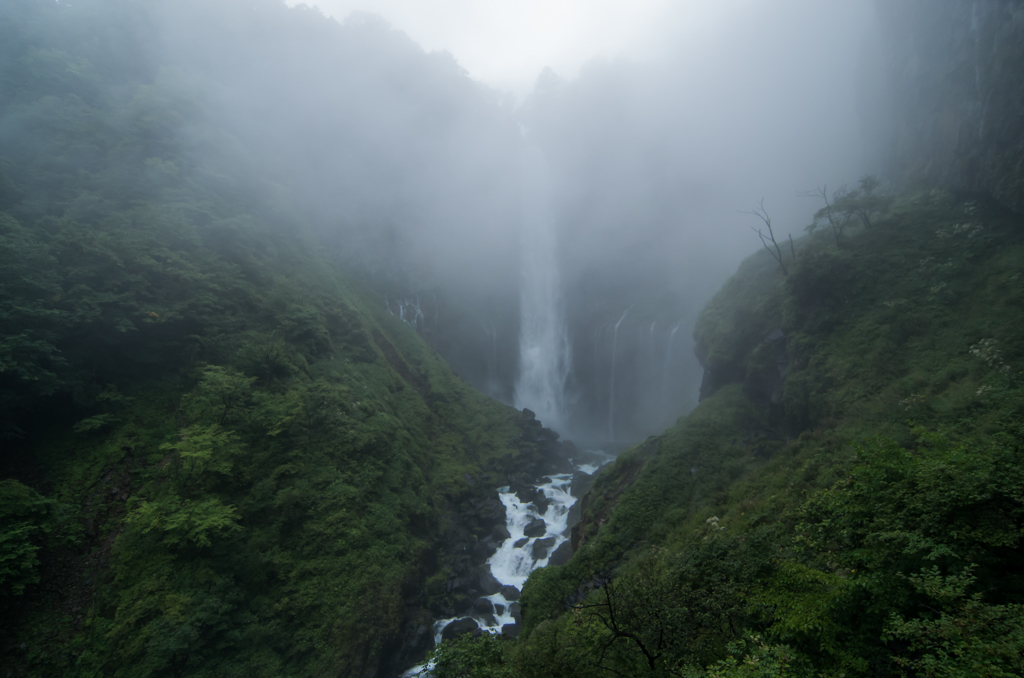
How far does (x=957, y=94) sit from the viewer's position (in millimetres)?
22031

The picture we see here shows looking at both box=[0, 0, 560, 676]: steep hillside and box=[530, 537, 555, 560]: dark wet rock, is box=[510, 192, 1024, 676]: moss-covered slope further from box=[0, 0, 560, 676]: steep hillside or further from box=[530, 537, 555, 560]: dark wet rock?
box=[0, 0, 560, 676]: steep hillside

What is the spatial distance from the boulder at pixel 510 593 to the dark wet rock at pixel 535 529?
11.4 ft

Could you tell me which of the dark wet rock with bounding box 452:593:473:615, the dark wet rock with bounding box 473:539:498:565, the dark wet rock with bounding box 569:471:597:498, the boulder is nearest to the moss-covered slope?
the boulder

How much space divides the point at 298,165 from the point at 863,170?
57016mm

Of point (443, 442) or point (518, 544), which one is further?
point (443, 442)

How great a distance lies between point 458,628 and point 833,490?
1422 cm

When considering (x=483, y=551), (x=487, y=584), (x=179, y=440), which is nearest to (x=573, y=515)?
(x=483, y=551)

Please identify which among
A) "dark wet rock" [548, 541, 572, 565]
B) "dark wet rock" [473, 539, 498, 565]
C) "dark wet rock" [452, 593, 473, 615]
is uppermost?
"dark wet rock" [473, 539, 498, 565]

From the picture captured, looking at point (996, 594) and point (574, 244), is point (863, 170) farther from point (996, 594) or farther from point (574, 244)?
point (996, 594)

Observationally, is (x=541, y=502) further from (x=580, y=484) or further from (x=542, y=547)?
(x=542, y=547)

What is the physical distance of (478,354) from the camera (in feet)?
146

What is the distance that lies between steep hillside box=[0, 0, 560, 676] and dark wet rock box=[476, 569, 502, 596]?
0.72 meters

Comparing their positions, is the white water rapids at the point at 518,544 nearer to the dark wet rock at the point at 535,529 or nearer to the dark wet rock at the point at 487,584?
the dark wet rock at the point at 535,529

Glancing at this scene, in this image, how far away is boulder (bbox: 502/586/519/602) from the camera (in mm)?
17125
